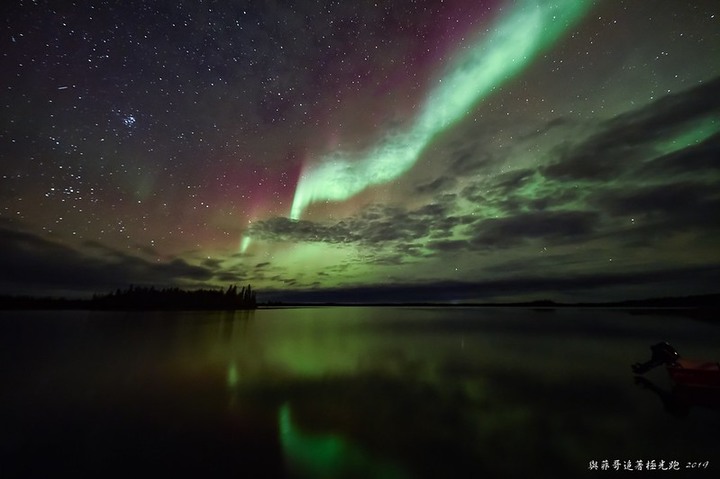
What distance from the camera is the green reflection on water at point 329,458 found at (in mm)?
8555

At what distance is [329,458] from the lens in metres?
9.27

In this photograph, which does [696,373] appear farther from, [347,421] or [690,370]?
[347,421]

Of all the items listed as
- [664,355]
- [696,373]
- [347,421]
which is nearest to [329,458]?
[347,421]

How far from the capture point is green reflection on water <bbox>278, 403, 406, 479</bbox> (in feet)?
Result: 28.1

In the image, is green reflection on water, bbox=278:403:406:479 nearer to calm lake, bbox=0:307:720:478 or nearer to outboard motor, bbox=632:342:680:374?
calm lake, bbox=0:307:720:478

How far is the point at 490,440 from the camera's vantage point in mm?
10562

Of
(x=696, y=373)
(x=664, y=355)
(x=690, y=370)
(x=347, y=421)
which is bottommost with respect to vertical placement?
(x=347, y=421)

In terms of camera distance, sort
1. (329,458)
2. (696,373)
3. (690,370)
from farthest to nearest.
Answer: (690,370), (696,373), (329,458)

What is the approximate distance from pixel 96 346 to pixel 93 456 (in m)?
31.3

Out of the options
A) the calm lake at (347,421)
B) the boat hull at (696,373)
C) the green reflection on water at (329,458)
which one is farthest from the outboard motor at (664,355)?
the green reflection on water at (329,458)

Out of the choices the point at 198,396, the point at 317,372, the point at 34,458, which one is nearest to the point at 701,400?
the point at 317,372

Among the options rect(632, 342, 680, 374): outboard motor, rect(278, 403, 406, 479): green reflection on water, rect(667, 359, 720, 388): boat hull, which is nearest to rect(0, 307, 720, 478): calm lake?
rect(278, 403, 406, 479): green reflection on water

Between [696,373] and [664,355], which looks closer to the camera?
[696,373]

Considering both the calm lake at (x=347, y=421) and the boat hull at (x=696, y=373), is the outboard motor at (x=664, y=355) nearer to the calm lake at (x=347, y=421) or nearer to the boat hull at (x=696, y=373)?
the boat hull at (x=696, y=373)
